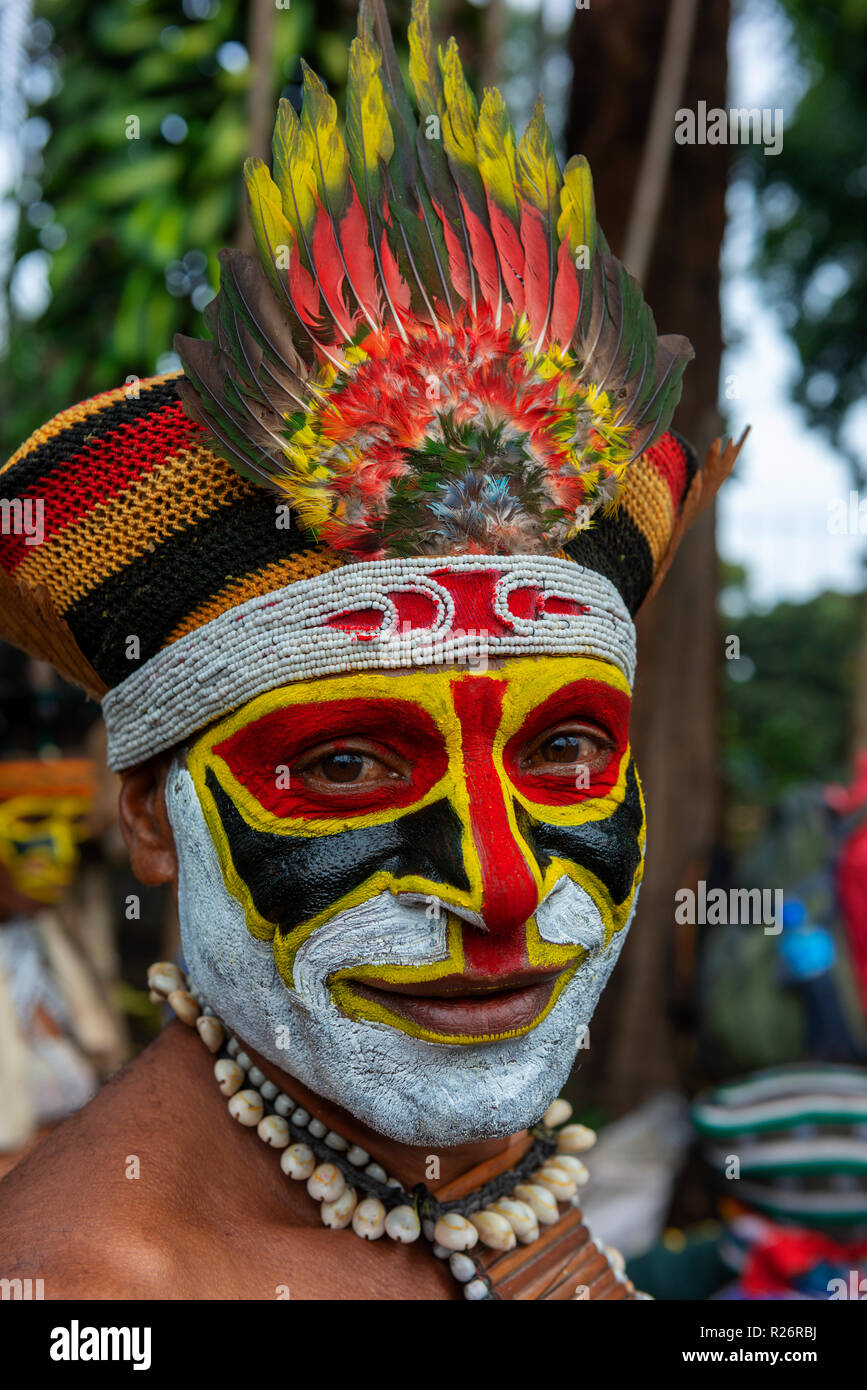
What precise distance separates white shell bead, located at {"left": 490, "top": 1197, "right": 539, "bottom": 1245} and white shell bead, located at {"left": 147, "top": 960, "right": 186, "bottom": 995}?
650 millimetres

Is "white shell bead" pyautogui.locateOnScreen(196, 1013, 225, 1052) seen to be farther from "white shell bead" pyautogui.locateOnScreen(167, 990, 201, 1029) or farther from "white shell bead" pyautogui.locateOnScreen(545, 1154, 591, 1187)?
"white shell bead" pyautogui.locateOnScreen(545, 1154, 591, 1187)

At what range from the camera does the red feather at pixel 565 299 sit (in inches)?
73.1

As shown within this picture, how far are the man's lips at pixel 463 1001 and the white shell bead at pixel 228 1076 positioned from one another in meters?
0.36

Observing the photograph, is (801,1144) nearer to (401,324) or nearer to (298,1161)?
(298,1161)

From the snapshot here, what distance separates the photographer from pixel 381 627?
1.76m

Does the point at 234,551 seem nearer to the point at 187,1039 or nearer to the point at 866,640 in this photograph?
the point at 187,1039

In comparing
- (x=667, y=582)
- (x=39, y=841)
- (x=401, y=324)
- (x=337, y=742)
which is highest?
(x=401, y=324)

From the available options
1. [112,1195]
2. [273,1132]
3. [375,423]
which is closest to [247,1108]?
[273,1132]

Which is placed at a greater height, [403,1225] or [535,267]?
[535,267]

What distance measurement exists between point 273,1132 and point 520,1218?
447 mm

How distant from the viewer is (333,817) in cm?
176

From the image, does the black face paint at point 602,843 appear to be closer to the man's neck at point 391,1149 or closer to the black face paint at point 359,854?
the black face paint at point 359,854

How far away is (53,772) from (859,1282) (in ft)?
13.6

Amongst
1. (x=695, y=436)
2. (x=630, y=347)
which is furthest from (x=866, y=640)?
(x=630, y=347)
